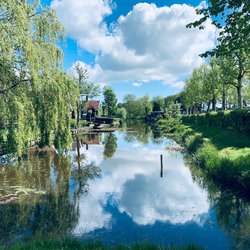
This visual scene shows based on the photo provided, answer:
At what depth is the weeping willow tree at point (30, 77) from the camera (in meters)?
9.14

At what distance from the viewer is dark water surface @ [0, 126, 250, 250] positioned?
8.69m

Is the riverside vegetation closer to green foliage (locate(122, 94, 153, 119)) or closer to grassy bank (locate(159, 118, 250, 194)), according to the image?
grassy bank (locate(159, 118, 250, 194))

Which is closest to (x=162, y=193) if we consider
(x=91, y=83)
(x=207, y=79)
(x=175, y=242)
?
(x=175, y=242)

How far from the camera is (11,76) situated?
10.2 metres

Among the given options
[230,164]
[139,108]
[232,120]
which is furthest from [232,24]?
[139,108]

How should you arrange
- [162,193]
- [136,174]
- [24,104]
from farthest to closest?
[136,174]
[162,193]
[24,104]

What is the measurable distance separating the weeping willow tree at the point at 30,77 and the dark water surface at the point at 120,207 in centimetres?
292

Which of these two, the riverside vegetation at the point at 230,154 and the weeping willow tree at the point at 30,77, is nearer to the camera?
the weeping willow tree at the point at 30,77

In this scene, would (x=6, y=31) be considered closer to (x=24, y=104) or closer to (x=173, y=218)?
(x=24, y=104)

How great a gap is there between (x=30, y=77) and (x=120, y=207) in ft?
23.6

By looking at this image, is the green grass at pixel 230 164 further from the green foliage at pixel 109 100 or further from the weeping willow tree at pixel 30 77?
the green foliage at pixel 109 100

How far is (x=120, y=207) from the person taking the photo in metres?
11.5

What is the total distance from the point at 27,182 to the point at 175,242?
979 centimetres

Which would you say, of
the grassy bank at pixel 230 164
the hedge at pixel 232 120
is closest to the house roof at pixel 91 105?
the hedge at pixel 232 120
